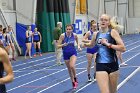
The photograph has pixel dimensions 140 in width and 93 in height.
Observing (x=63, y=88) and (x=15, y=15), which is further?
(x=15, y=15)

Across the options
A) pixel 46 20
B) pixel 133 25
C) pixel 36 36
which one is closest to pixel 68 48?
pixel 36 36

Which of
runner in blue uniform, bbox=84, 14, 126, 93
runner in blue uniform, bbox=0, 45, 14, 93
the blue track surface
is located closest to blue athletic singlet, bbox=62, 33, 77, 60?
the blue track surface

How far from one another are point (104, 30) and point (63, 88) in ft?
14.5

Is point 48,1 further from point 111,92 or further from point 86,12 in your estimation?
point 111,92

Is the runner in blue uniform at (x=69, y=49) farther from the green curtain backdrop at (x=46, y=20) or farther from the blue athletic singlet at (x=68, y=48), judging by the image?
the green curtain backdrop at (x=46, y=20)

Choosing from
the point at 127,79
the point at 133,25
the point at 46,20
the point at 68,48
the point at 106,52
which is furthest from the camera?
the point at 133,25

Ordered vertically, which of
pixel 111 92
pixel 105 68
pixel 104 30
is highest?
pixel 104 30

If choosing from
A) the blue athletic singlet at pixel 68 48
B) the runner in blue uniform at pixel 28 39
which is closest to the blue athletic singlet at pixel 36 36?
the runner in blue uniform at pixel 28 39

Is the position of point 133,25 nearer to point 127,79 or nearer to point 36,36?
point 36,36

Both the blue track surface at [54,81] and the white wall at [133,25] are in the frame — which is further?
the white wall at [133,25]

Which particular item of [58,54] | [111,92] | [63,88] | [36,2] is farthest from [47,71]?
[36,2]

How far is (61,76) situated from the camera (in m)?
13.2

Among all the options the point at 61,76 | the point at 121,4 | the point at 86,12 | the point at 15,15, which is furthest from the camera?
the point at 121,4

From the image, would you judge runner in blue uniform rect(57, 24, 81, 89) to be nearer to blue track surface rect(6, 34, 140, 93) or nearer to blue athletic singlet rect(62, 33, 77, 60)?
blue athletic singlet rect(62, 33, 77, 60)
